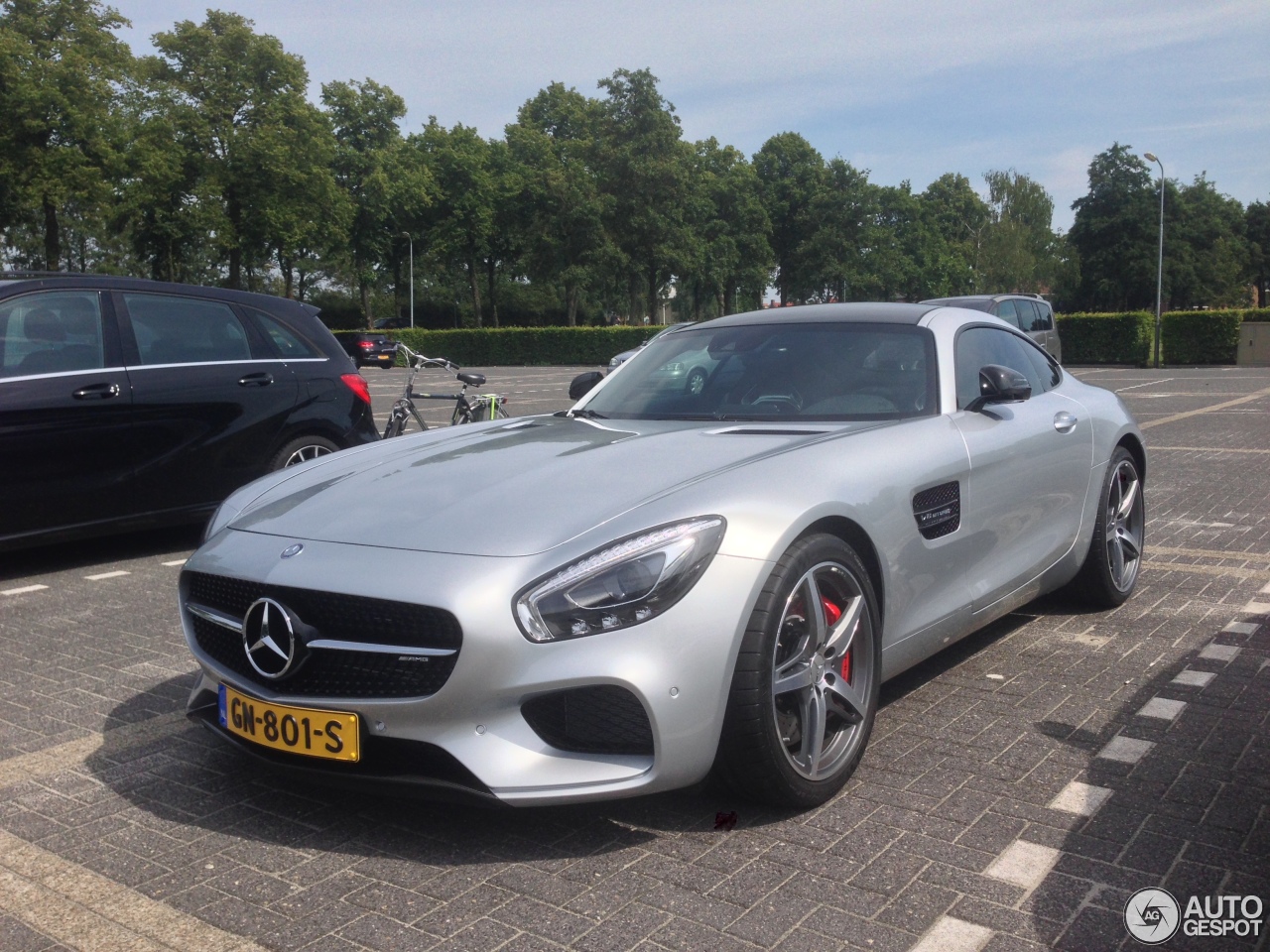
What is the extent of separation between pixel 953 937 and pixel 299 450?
5.79 m

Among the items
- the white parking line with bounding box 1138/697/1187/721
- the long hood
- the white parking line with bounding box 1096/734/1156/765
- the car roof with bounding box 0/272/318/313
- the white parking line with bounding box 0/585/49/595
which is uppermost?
the car roof with bounding box 0/272/318/313

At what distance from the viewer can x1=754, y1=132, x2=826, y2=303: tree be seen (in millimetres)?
75750

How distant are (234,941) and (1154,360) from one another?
3826 centimetres

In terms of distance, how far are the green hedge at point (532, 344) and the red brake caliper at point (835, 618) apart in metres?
42.9

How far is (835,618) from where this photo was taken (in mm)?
3291

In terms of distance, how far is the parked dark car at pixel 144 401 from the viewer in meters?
6.20

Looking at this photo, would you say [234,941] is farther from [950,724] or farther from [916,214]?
[916,214]

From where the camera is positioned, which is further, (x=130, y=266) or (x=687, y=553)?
(x=130, y=266)

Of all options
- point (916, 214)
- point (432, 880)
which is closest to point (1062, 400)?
point (432, 880)

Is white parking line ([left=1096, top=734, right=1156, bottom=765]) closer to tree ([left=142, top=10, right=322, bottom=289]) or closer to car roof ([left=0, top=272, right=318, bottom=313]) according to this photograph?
car roof ([left=0, top=272, right=318, bottom=313])

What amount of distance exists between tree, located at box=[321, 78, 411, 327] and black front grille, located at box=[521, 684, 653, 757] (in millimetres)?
60281

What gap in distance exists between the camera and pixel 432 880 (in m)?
2.76

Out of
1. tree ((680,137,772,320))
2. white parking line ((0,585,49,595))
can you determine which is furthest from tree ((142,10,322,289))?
white parking line ((0,585,49,595))

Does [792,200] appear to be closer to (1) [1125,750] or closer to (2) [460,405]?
(2) [460,405]
